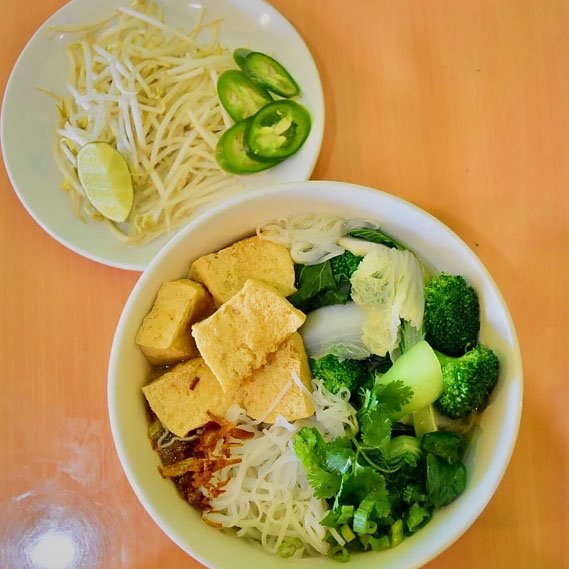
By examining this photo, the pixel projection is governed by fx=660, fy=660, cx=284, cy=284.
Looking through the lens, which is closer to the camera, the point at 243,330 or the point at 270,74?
the point at 243,330

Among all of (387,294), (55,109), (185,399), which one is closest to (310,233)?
(387,294)

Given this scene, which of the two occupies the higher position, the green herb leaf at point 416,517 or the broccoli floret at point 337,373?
the broccoli floret at point 337,373

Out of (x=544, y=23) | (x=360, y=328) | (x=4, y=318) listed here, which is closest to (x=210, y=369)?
(x=360, y=328)

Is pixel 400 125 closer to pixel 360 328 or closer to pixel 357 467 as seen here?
pixel 360 328

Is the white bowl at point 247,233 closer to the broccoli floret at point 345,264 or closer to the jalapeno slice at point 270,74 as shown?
the broccoli floret at point 345,264

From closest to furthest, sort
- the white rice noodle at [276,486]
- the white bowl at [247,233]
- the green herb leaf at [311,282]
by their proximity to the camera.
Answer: the white bowl at [247,233]
the white rice noodle at [276,486]
the green herb leaf at [311,282]

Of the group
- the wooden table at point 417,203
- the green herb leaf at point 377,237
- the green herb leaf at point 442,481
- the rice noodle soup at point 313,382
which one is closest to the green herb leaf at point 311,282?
the rice noodle soup at point 313,382

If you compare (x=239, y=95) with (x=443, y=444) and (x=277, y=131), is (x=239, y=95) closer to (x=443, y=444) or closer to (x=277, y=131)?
(x=277, y=131)
